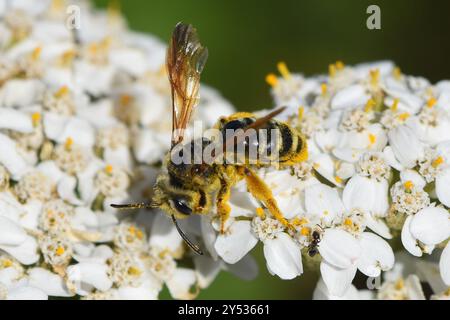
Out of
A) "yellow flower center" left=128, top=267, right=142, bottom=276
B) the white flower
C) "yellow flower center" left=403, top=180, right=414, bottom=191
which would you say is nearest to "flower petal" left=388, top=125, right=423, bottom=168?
"yellow flower center" left=403, top=180, right=414, bottom=191

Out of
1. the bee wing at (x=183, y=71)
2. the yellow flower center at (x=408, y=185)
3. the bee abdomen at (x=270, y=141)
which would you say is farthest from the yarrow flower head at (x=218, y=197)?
the bee wing at (x=183, y=71)

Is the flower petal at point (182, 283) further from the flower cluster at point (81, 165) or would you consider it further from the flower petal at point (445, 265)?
the flower petal at point (445, 265)

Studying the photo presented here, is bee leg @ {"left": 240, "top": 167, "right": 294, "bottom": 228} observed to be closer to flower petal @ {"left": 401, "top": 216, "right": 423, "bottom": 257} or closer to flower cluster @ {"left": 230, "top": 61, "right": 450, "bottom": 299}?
flower cluster @ {"left": 230, "top": 61, "right": 450, "bottom": 299}

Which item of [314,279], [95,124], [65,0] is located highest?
[65,0]

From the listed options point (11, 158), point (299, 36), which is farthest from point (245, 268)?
point (299, 36)

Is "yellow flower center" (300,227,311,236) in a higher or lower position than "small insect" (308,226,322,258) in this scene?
higher

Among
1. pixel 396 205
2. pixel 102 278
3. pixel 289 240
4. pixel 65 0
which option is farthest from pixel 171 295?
pixel 65 0

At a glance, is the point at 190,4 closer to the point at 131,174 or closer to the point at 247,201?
the point at 131,174
